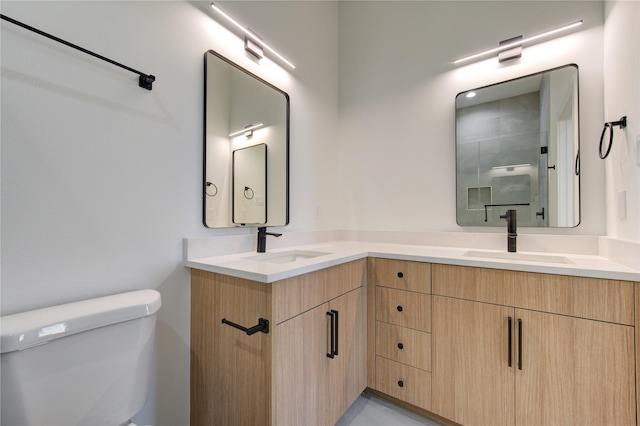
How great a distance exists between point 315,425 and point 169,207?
119 cm

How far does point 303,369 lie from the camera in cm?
112

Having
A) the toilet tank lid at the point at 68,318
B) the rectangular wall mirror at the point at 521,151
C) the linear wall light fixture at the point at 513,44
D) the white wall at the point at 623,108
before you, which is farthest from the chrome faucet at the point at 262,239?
the linear wall light fixture at the point at 513,44

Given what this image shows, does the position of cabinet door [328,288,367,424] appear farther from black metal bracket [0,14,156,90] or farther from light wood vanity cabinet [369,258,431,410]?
black metal bracket [0,14,156,90]

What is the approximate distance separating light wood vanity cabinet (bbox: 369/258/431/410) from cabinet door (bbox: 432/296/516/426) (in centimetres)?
6

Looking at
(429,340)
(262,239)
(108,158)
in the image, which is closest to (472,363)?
(429,340)

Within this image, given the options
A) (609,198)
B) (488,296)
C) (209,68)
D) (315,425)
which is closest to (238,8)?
(209,68)

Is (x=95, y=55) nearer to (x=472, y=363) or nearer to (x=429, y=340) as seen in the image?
(x=429, y=340)

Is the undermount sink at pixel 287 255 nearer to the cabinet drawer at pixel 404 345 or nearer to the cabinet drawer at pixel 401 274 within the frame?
the cabinet drawer at pixel 401 274

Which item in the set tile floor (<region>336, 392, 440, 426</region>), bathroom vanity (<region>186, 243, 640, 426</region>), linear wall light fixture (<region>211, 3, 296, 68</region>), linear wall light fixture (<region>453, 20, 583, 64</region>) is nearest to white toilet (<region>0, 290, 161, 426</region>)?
bathroom vanity (<region>186, 243, 640, 426</region>)

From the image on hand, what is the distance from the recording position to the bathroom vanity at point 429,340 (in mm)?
1019

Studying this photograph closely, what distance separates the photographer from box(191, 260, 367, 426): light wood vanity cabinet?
39.4 inches

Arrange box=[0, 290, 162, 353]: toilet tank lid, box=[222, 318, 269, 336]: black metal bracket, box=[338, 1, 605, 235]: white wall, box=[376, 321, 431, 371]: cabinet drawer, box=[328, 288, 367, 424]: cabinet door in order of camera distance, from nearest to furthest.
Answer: box=[0, 290, 162, 353]: toilet tank lid, box=[222, 318, 269, 336]: black metal bracket, box=[328, 288, 367, 424]: cabinet door, box=[376, 321, 431, 371]: cabinet drawer, box=[338, 1, 605, 235]: white wall

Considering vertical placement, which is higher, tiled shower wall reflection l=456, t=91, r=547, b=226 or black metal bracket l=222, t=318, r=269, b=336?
tiled shower wall reflection l=456, t=91, r=547, b=226

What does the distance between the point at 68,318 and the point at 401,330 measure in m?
1.46
